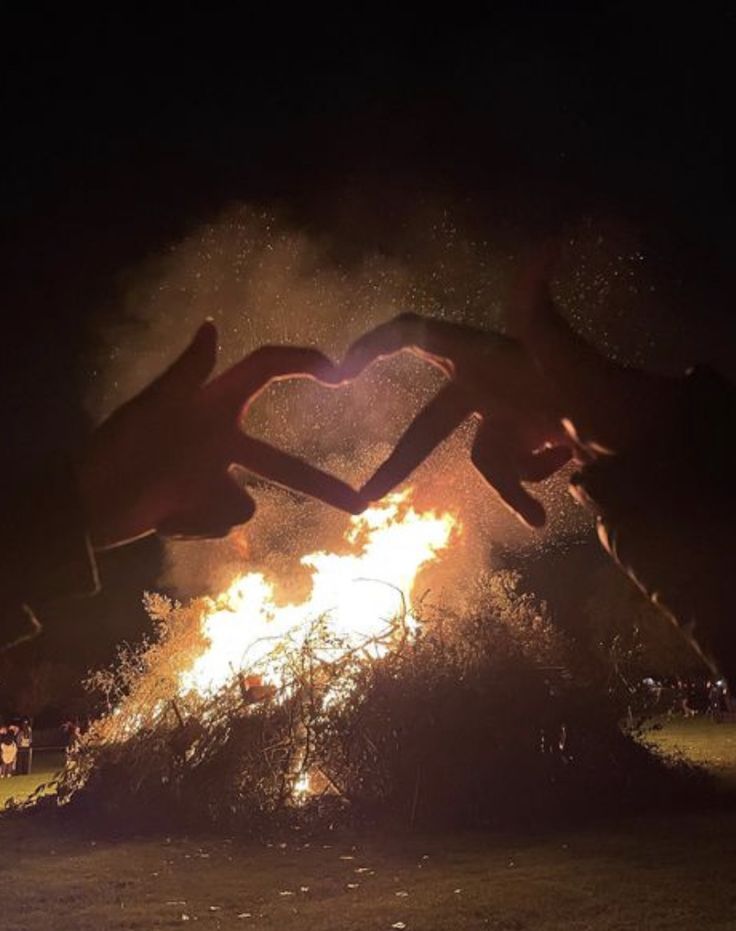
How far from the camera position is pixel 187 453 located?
163cm

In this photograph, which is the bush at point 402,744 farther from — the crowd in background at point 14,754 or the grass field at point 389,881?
the crowd in background at point 14,754

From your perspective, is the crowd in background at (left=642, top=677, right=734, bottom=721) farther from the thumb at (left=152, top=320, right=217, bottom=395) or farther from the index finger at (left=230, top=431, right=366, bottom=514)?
the thumb at (left=152, top=320, right=217, bottom=395)

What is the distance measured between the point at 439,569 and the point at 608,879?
26.9 ft

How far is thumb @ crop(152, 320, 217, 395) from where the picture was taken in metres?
1.60

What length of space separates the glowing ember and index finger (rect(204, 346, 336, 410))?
1322cm

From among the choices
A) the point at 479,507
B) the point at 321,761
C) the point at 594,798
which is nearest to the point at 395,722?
the point at 321,761

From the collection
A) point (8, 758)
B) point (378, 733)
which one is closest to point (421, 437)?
point (378, 733)

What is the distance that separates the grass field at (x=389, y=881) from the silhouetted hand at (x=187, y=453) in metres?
7.31

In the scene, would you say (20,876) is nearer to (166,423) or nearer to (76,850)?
(76,850)

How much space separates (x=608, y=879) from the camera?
31.2 feet

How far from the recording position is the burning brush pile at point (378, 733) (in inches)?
521

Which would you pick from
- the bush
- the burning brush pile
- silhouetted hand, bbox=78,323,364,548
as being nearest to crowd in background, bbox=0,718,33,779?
the burning brush pile

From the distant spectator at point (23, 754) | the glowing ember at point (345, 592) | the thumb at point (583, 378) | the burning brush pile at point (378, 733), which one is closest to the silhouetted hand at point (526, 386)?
the thumb at point (583, 378)

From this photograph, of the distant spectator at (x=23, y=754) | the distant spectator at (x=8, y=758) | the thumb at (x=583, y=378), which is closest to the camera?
the thumb at (x=583, y=378)
